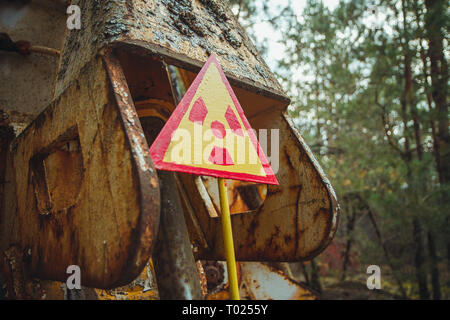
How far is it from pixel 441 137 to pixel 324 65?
2439 millimetres

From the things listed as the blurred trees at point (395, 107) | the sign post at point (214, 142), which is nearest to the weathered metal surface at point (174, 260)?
the sign post at point (214, 142)

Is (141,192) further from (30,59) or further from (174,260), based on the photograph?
(30,59)

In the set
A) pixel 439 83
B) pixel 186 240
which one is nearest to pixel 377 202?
pixel 439 83

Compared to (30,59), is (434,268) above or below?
below

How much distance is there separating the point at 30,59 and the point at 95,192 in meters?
1.46

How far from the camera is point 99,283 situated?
738 millimetres

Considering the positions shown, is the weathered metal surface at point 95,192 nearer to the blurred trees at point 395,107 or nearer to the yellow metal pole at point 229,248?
the yellow metal pole at point 229,248

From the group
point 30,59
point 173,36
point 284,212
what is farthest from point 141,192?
point 30,59

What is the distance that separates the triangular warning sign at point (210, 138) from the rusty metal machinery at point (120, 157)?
72mm

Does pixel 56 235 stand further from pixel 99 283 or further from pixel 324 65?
pixel 324 65

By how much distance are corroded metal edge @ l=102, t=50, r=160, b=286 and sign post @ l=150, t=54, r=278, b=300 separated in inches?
1.6

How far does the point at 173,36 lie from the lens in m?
1.07

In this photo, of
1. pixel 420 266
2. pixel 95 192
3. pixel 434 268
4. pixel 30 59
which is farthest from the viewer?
pixel 420 266
